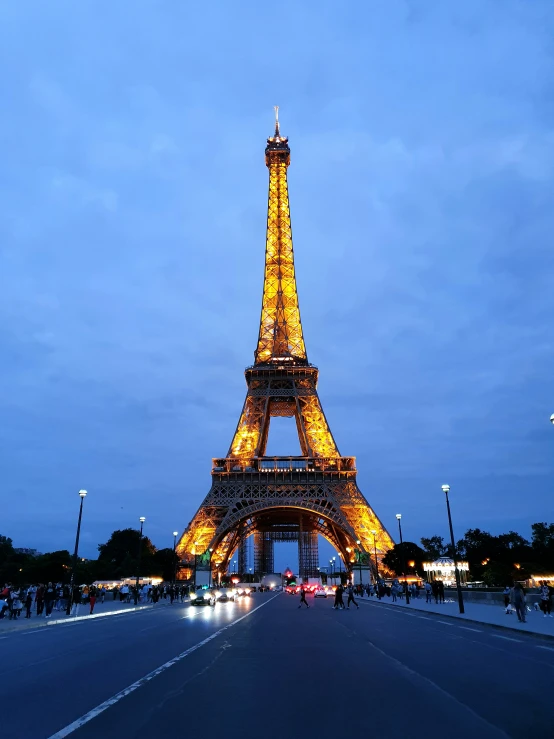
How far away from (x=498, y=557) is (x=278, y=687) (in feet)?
303

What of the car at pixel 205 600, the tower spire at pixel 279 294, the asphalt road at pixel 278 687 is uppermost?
the tower spire at pixel 279 294

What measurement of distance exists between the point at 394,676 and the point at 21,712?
6470 mm

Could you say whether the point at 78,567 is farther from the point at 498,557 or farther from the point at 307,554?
the point at 498,557

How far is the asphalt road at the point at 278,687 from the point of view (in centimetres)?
753

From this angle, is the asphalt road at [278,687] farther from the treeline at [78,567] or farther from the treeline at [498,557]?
the treeline at [78,567]

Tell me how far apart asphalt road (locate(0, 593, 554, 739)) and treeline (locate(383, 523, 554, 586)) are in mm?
50263

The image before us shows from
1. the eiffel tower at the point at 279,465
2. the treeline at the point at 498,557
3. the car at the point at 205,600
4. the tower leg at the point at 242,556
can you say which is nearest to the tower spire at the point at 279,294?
the eiffel tower at the point at 279,465

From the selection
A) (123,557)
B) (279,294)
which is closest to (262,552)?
(123,557)

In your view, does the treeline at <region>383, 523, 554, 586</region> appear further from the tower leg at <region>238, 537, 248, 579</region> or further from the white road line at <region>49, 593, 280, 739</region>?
the white road line at <region>49, 593, 280, 739</region>

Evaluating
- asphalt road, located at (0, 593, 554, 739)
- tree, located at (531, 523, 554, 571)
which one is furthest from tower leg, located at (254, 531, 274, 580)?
asphalt road, located at (0, 593, 554, 739)

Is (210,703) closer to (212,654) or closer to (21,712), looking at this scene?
(21,712)

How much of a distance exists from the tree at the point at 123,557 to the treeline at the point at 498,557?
136 ft

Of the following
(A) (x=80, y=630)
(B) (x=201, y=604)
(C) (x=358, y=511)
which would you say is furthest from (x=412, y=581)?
(A) (x=80, y=630)

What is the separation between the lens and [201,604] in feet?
146
